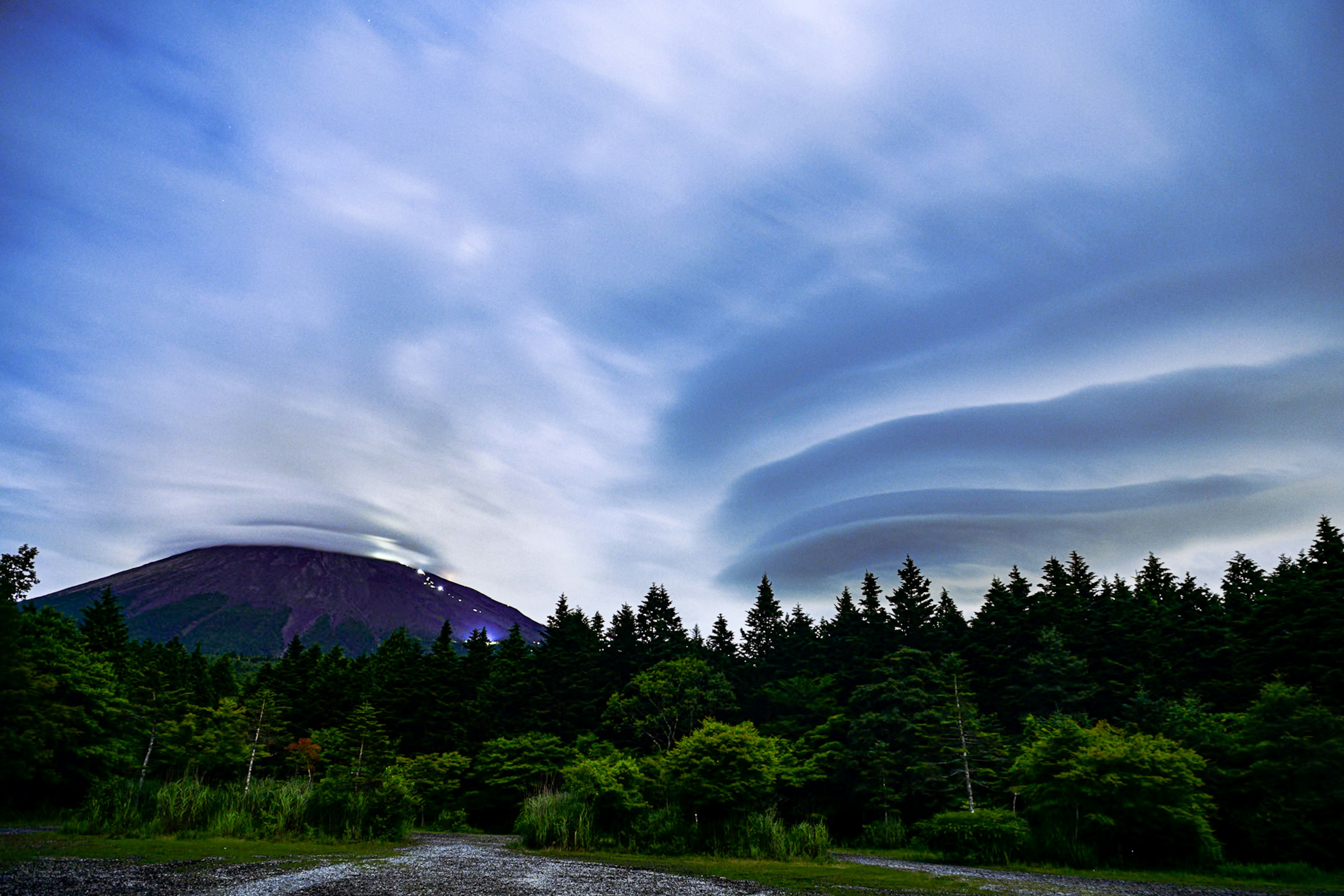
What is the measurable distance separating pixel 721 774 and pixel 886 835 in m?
15.7

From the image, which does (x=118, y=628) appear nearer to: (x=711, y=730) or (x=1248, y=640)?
(x=711, y=730)

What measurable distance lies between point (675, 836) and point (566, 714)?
30.8 m

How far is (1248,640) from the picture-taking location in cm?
3984

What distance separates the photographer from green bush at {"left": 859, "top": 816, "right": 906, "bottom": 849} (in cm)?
3428

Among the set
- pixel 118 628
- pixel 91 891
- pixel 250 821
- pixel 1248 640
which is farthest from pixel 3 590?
pixel 1248 640

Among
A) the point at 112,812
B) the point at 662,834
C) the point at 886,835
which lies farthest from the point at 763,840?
the point at 112,812

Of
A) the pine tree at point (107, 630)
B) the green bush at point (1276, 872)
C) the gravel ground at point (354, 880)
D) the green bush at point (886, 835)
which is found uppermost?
the pine tree at point (107, 630)

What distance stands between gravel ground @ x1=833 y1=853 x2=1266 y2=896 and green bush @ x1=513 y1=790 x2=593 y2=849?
10808 millimetres

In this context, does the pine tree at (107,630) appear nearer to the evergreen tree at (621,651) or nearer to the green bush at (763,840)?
the evergreen tree at (621,651)

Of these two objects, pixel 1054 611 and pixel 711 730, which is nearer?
pixel 711 730

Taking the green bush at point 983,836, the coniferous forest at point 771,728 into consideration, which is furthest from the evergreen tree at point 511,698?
the green bush at point 983,836

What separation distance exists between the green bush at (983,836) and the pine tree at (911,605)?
25.7 m

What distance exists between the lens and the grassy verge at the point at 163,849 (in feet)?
52.4

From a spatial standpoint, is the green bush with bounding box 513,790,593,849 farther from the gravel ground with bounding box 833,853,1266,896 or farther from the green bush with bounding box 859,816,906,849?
the green bush with bounding box 859,816,906,849
